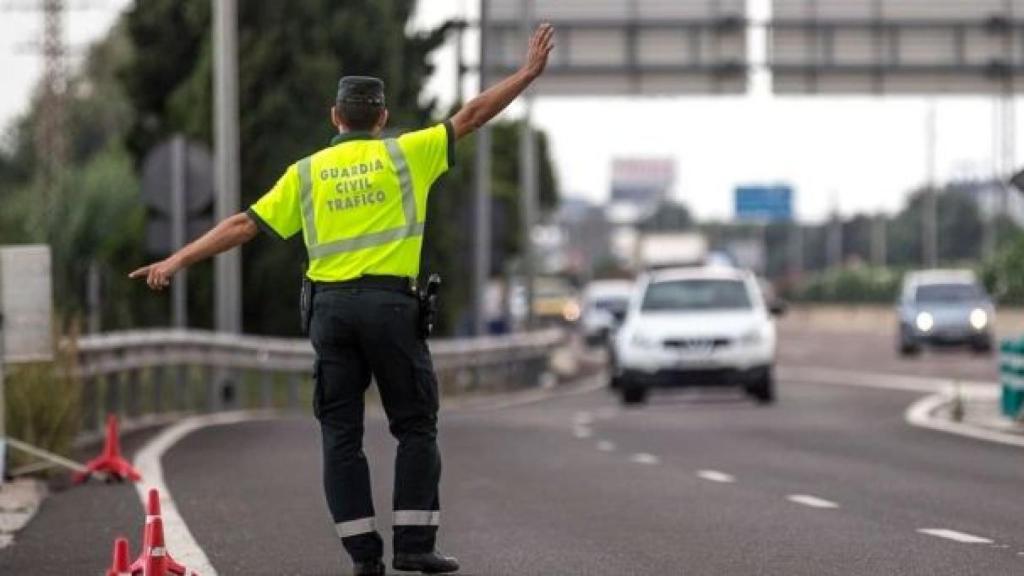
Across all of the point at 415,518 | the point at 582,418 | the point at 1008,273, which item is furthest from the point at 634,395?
the point at 415,518

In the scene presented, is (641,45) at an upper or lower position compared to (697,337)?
upper

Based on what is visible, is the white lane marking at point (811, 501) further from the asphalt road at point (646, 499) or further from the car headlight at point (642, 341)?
the car headlight at point (642, 341)

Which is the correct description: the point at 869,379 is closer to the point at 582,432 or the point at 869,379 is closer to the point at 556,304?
the point at 582,432

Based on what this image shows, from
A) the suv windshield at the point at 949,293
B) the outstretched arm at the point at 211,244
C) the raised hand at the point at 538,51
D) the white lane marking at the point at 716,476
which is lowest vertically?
the white lane marking at the point at 716,476

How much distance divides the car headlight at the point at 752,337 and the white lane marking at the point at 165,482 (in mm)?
5244

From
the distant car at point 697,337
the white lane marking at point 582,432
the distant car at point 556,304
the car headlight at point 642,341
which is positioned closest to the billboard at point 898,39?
the distant car at point 697,337

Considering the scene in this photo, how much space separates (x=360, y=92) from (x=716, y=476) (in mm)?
7432

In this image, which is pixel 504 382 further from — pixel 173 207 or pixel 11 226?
pixel 173 207

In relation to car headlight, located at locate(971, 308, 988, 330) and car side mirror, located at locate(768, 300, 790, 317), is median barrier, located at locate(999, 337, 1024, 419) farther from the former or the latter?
car headlight, located at locate(971, 308, 988, 330)

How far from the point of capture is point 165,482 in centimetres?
1598

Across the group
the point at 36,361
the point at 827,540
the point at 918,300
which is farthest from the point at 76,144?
the point at 827,540

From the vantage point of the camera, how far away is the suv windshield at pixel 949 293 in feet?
170

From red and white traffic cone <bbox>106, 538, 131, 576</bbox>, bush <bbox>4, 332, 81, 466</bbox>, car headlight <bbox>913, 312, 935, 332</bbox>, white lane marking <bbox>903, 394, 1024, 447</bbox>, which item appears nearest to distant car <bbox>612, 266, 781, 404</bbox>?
white lane marking <bbox>903, 394, 1024, 447</bbox>

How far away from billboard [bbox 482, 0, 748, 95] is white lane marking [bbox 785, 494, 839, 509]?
31248 mm
